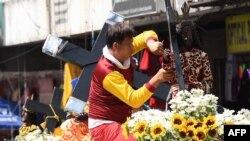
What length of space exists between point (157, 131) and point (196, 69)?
143 cm

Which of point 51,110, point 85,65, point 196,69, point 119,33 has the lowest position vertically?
point 51,110

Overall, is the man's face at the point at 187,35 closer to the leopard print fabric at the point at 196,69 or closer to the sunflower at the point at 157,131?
the leopard print fabric at the point at 196,69

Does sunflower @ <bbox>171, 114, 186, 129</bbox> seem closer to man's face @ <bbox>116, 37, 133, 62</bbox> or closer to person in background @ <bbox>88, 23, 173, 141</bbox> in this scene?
person in background @ <bbox>88, 23, 173, 141</bbox>

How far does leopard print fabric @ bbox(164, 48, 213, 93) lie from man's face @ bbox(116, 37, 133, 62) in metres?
0.85

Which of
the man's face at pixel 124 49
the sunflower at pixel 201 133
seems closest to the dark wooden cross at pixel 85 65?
the man's face at pixel 124 49

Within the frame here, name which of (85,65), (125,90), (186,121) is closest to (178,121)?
(186,121)

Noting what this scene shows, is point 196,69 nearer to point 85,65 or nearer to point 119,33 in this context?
point 119,33

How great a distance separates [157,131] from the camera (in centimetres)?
363

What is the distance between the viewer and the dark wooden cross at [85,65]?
5516mm

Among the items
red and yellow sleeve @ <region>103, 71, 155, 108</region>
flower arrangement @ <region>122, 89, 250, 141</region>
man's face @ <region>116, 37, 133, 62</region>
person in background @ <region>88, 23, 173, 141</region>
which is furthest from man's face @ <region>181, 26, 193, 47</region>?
flower arrangement @ <region>122, 89, 250, 141</region>

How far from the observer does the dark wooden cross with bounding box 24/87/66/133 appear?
712 centimetres

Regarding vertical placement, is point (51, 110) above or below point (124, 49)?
below

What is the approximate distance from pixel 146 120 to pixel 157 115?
0.10 metres

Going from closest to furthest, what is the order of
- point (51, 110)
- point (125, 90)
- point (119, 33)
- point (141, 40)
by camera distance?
1. point (125, 90)
2. point (119, 33)
3. point (141, 40)
4. point (51, 110)
